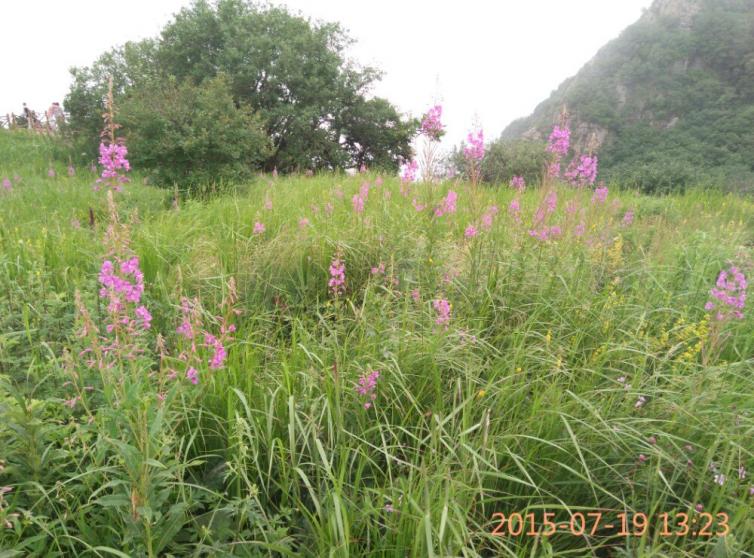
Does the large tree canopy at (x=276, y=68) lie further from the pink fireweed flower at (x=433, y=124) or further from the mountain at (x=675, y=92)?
the pink fireweed flower at (x=433, y=124)

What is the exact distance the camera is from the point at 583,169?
9.89ft

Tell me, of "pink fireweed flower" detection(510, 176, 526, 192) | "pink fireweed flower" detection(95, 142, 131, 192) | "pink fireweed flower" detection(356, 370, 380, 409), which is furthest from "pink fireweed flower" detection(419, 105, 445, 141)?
"pink fireweed flower" detection(510, 176, 526, 192)

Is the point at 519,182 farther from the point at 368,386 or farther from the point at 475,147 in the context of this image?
the point at 368,386

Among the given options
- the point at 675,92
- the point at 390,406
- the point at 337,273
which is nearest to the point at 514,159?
the point at 337,273

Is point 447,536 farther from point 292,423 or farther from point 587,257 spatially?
point 587,257

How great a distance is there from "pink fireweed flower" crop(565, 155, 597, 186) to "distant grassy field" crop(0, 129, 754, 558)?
277 mm

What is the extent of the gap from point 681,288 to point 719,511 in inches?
78.0

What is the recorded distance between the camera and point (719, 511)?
145 cm

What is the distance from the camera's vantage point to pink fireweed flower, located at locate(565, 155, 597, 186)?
298cm

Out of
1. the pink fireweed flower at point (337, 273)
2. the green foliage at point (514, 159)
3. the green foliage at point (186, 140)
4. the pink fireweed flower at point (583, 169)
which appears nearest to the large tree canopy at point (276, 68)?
the green foliage at point (514, 159)

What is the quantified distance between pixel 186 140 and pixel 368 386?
6652 millimetres

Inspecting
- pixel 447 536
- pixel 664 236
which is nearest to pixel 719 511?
pixel 447 536

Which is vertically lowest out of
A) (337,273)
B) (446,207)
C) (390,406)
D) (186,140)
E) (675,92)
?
(390,406)

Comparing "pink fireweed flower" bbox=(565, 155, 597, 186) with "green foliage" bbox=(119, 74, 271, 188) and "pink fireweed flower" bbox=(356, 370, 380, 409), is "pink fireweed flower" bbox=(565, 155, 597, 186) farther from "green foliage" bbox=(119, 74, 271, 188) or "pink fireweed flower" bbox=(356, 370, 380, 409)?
"green foliage" bbox=(119, 74, 271, 188)
